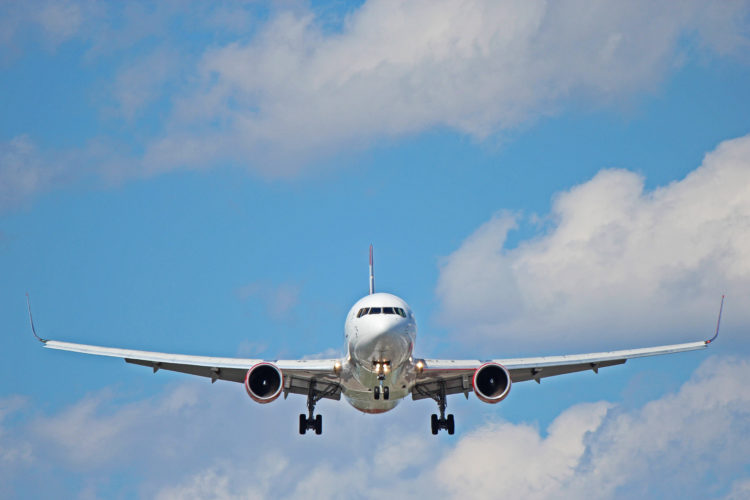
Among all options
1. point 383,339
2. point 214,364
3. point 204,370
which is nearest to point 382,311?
point 383,339

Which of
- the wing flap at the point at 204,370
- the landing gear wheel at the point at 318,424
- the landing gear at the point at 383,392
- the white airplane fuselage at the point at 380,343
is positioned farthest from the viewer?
the landing gear wheel at the point at 318,424

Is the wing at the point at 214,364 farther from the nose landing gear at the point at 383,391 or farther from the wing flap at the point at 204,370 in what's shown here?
the nose landing gear at the point at 383,391

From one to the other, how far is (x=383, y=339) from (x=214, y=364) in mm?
9600

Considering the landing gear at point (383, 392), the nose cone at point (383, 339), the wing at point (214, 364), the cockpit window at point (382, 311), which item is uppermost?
the wing at point (214, 364)

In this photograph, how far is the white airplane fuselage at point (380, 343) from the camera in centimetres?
4238

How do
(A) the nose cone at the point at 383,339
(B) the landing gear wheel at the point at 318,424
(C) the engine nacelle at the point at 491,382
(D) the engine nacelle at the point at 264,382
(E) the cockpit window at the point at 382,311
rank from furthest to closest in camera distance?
1. (B) the landing gear wheel at the point at 318,424
2. (C) the engine nacelle at the point at 491,382
3. (D) the engine nacelle at the point at 264,382
4. (E) the cockpit window at the point at 382,311
5. (A) the nose cone at the point at 383,339

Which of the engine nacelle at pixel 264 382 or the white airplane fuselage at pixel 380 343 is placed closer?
the white airplane fuselage at pixel 380 343

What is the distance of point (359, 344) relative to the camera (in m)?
42.8

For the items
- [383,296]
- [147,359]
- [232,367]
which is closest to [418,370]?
[383,296]

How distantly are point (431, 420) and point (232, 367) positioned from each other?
9.56 m

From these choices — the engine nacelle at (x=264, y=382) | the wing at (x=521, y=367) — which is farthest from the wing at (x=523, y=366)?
the engine nacelle at (x=264, y=382)

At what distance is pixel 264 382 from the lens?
154 ft

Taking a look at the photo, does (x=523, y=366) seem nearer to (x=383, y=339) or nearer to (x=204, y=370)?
(x=383, y=339)

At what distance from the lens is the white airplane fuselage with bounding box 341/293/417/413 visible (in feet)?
139
